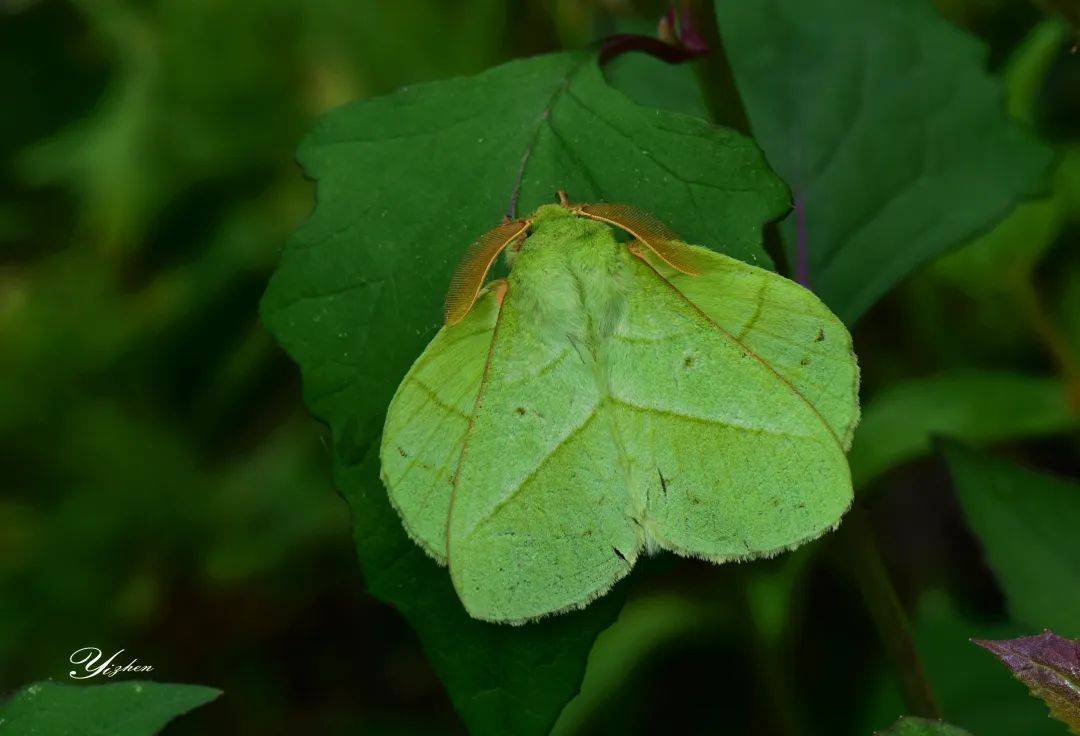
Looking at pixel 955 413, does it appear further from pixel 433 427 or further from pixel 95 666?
pixel 95 666

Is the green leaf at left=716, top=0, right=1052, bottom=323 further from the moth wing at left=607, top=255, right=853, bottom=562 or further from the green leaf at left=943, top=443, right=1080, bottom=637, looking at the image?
the moth wing at left=607, top=255, right=853, bottom=562

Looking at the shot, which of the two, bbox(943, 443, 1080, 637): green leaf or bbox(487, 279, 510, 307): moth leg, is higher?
bbox(487, 279, 510, 307): moth leg

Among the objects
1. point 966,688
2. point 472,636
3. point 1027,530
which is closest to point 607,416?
point 472,636

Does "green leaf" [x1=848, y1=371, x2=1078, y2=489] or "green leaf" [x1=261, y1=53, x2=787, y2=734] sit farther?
"green leaf" [x1=848, y1=371, x2=1078, y2=489]

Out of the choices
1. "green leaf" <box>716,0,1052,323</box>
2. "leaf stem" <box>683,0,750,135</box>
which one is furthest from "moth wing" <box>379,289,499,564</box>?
"green leaf" <box>716,0,1052,323</box>

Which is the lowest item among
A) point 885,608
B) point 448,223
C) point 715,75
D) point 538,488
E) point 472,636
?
point 885,608

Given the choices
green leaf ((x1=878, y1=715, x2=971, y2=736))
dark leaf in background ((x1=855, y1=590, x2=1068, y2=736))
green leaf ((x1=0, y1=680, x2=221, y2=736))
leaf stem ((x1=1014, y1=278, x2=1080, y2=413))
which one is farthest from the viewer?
leaf stem ((x1=1014, y1=278, x2=1080, y2=413))

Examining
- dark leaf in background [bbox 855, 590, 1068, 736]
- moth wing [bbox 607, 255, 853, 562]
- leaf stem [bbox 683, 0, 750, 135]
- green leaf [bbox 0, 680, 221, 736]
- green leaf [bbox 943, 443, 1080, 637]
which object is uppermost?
leaf stem [bbox 683, 0, 750, 135]

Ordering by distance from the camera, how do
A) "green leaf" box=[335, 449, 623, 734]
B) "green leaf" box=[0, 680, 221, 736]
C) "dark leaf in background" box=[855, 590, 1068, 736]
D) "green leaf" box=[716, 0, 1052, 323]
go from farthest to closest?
"dark leaf in background" box=[855, 590, 1068, 736] < "green leaf" box=[716, 0, 1052, 323] < "green leaf" box=[335, 449, 623, 734] < "green leaf" box=[0, 680, 221, 736]
